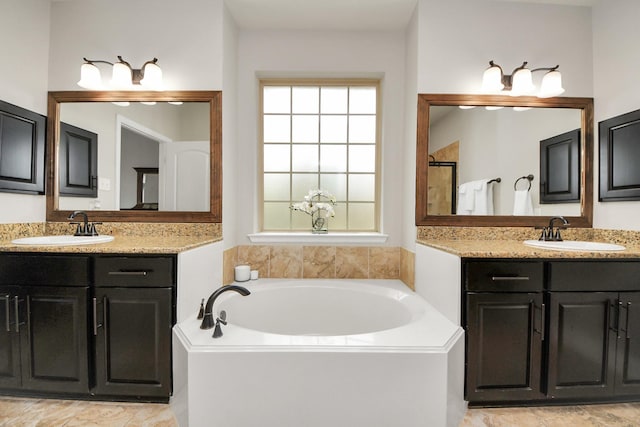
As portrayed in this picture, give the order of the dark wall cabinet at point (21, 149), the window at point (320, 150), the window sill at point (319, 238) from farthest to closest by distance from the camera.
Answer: the window at point (320, 150) < the window sill at point (319, 238) < the dark wall cabinet at point (21, 149)

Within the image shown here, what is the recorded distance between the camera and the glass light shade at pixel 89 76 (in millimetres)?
1979

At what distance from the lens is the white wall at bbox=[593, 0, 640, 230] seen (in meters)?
1.84

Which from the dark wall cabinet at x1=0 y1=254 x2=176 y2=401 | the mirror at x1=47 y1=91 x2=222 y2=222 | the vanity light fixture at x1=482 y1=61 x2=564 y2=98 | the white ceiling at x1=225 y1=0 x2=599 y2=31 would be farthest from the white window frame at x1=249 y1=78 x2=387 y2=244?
the dark wall cabinet at x1=0 y1=254 x2=176 y2=401

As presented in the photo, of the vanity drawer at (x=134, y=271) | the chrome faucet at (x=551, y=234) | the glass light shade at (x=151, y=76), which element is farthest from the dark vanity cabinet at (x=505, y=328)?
the glass light shade at (x=151, y=76)

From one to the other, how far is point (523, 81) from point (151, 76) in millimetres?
2514

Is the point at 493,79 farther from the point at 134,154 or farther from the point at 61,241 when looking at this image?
the point at 61,241

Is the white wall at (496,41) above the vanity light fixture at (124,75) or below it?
above

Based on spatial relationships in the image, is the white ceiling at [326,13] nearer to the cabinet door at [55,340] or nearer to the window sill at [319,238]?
the window sill at [319,238]

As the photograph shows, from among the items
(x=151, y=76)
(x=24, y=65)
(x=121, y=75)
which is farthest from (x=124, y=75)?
(x=24, y=65)

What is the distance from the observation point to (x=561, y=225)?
6.88ft

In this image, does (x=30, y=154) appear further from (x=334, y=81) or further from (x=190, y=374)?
(x=334, y=81)

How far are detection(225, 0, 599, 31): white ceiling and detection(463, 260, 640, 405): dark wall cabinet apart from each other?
6.05 feet

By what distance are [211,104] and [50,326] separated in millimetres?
1595

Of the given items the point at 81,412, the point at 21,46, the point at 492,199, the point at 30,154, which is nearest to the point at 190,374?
the point at 81,412
